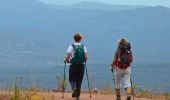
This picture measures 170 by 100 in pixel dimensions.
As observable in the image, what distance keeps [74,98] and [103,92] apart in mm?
3358

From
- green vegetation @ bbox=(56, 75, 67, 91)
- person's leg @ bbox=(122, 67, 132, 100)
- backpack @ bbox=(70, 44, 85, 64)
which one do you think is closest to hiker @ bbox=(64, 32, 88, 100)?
backpack @ bbox=(70, 44, 85, 64)

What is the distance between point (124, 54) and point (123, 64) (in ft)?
0.80

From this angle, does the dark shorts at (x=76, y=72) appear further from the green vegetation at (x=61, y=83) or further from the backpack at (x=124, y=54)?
the green vegetation at (x=61, y=83)

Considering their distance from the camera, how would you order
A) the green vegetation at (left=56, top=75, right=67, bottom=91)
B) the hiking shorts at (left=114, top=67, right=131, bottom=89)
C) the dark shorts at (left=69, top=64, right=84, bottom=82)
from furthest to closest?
1. the green vegetation at (left=56, top=75, right=67, bottom=91)
2. the hiking shorts at (left=114, top=67, right=131, bottom=89)
3. the dark shorts at (left=69, top=64, right=84, bottom=82)

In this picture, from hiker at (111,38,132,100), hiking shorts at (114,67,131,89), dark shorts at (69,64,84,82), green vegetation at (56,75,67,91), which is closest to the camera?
hiker at (111,38,132,100)

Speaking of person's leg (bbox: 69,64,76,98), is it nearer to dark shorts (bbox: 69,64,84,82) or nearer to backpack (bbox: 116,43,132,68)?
dark shorts (bbox: 69,64,84,82)

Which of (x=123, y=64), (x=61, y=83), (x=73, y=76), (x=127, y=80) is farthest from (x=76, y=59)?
(x=61, y=83)

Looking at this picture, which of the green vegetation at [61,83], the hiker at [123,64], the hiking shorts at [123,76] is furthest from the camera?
the green vegetation at [61,83]

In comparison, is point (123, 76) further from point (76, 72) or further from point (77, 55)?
point (77, 55)

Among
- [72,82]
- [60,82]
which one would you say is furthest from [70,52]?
[60,82]

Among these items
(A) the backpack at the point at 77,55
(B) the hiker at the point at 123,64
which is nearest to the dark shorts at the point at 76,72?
(A) the backpack at the point at 77,55

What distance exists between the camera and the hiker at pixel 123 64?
17.3m

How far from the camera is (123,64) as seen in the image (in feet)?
57.2

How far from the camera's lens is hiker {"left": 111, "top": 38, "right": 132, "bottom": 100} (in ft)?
56.7
